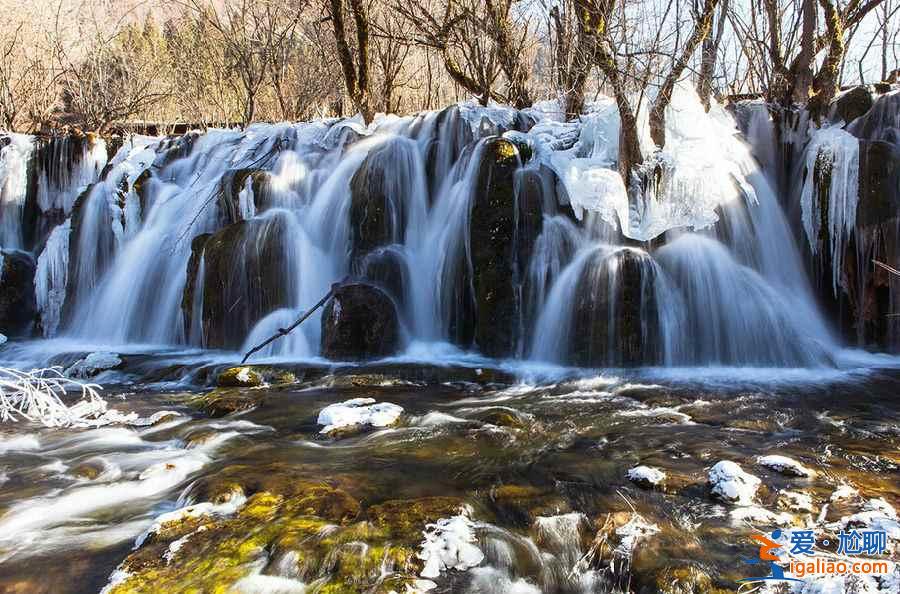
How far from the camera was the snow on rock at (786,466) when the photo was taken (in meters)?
3.83

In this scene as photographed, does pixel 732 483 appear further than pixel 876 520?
Yes

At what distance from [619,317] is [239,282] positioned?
5.37m

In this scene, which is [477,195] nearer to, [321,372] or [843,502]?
[321,372]

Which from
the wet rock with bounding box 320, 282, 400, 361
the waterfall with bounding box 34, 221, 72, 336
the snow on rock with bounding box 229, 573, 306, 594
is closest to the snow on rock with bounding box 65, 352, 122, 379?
the wet rock with bounding box 320, 282, 400, 361

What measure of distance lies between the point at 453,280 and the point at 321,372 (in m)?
2.37

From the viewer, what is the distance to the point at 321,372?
7.14 meters

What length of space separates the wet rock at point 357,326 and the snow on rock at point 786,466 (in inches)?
194

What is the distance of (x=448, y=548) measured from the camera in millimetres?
3109

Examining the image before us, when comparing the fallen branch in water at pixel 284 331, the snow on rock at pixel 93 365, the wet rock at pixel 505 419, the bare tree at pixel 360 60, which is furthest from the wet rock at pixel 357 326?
the bare tree at pixel 360 60

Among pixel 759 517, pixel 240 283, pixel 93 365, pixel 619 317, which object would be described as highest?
pixel 240 283

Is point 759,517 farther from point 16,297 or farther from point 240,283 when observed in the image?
point 16,297

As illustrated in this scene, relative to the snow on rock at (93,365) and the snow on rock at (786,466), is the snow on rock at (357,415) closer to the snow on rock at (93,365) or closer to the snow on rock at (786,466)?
the snow on rock at (786,466)

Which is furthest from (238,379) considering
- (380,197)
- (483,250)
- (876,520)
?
(876,520)

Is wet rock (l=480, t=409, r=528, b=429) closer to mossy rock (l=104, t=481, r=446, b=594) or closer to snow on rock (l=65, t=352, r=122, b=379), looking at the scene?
mossy rock (l=104, t=481, r=446, b=594)
